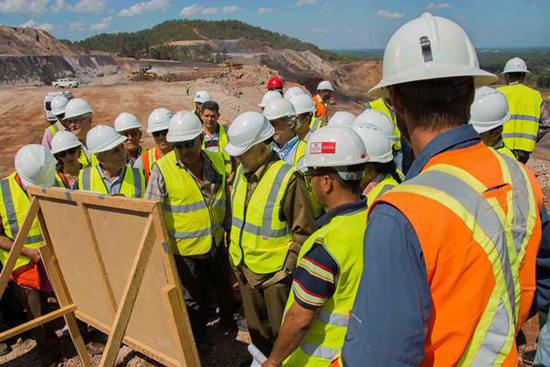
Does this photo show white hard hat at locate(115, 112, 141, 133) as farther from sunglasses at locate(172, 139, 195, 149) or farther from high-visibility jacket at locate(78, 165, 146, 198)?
sunglasses at locate(172, 139, 195, 149)

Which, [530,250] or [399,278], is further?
[530,250]

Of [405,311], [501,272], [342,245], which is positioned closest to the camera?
[405,311]

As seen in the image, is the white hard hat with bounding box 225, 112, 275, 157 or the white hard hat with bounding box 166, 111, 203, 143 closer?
the white hard hat with bounding box 225, 112, 275, 157

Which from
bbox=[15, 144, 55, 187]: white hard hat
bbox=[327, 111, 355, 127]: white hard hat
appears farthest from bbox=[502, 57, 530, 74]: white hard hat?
bbox=[15, 144, 55, 187]: white hard hat

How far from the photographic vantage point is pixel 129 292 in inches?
87.4

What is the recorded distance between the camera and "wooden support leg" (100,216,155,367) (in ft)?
7.09

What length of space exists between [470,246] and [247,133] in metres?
2.12

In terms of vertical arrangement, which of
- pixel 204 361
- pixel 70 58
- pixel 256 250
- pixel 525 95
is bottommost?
pixel 204 361

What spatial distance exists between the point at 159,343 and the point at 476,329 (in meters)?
2.15

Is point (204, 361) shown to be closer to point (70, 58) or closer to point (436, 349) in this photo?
point (436, 349)

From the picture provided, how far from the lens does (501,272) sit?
3.47ft

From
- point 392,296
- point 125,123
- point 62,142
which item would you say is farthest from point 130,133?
point 392,296

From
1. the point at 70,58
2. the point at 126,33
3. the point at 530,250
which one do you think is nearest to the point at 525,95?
the point at 530,250

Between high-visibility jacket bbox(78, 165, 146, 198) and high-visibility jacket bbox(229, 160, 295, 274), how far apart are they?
4.41ft
